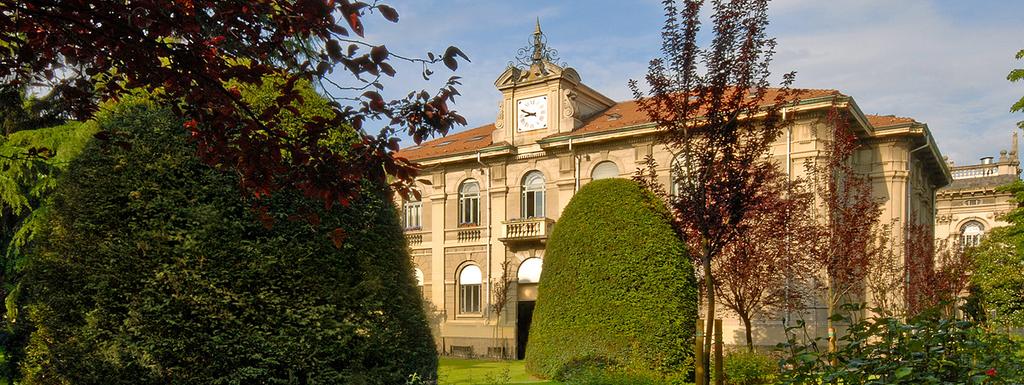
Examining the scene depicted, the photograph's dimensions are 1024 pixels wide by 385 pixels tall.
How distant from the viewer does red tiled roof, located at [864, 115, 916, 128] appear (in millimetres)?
28016

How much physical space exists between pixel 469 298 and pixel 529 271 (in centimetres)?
325

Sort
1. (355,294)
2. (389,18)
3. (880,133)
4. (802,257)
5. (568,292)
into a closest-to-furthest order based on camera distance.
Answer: (389,18), (355,294), (568,292), (802,257), (880,133)

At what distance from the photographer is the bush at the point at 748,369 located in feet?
52.7

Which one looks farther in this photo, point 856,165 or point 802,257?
point 856,165

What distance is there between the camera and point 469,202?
34.7m

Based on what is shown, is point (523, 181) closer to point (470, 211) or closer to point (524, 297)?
point (470, 211)

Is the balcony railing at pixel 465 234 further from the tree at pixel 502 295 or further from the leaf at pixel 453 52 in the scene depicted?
the leaf at pixel 453 52

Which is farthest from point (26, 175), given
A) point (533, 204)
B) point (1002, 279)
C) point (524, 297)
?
point (1002, 279)

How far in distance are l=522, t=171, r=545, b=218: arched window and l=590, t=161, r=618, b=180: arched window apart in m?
2.41

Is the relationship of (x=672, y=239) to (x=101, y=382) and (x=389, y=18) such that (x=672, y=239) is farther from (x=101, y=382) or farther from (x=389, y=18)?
(x=389, y=18)

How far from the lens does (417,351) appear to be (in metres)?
9.68

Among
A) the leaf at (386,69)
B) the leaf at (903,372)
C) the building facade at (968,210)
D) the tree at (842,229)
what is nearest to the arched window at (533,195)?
the tree at (842,229)

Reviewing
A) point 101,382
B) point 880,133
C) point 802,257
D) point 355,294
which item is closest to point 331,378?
point 355,294

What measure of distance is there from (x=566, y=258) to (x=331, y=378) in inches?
314
